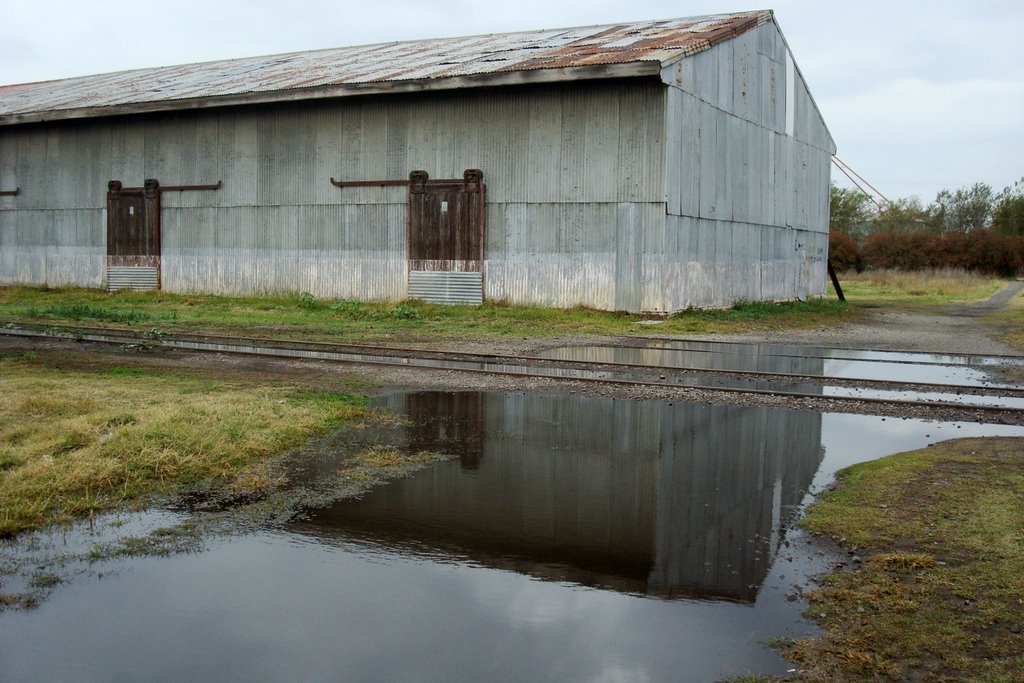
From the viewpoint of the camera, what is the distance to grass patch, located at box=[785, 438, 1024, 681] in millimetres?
4566

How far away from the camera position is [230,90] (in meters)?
28.3

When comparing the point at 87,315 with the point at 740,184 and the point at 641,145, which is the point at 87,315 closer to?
the point at 641,145

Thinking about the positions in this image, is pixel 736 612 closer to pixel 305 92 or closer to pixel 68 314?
pixel 68 314

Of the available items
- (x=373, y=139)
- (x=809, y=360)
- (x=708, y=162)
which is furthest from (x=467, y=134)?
(x=809, y=360)

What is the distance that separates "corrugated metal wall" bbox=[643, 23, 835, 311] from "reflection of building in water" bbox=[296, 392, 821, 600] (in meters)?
13.4

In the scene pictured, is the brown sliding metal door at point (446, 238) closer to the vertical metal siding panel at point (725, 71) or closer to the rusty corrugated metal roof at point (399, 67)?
the rusty corrugated metal roof at point (399, 67)

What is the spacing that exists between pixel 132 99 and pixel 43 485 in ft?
83.9

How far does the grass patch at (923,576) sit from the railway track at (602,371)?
145 inches

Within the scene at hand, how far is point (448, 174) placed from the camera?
2542cm

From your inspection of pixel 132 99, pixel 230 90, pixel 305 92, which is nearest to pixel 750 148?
pixel 305 92

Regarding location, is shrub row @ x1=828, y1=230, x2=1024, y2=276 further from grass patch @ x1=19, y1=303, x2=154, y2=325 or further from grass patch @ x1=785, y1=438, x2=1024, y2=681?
grass patch @ x1=785, y1=438, x2=1024, y2=681

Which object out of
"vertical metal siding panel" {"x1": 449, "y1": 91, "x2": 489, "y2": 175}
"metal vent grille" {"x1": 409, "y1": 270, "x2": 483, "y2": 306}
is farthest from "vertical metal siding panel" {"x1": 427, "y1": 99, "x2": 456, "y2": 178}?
"metal vent grille" {"x1": 409, "y1": 270, "x2": 483, "y2": 306}

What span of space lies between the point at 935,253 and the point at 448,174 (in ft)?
159

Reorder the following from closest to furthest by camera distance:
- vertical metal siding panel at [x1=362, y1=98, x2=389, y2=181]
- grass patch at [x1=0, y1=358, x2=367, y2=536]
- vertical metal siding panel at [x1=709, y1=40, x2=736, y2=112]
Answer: grass patch at [x1=0, y1=358, x2=367, y2=536], vertical metal siding panel at [x1=709, y1=40, x2=736, y2=112], vertical metal siding panel at [x1=362, y1=98, x2=389, y2=181]
